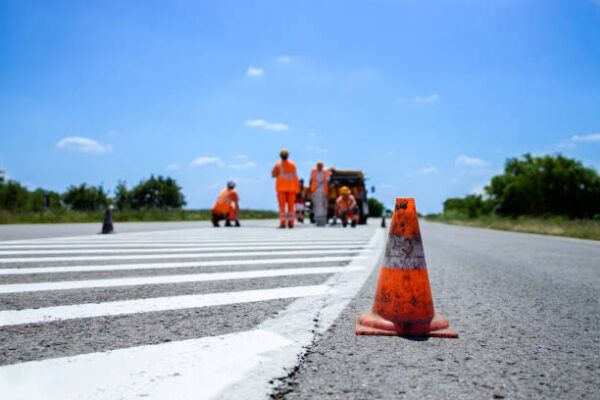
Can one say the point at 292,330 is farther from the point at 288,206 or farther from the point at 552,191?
the point at 552,191

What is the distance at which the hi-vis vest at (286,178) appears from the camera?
13.7m

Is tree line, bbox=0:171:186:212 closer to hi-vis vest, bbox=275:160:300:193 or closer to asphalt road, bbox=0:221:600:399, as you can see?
hi-vis vest, bbox=275:160:300:193

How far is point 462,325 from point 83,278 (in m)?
3.44

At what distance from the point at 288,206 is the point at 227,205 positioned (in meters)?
2.11

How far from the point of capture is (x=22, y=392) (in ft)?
5.51

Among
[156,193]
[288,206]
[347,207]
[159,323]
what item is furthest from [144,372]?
[156,193]

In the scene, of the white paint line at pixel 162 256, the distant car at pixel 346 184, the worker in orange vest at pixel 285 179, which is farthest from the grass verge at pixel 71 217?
the white paint line at pixel 162 256

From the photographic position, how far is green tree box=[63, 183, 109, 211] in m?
56.1

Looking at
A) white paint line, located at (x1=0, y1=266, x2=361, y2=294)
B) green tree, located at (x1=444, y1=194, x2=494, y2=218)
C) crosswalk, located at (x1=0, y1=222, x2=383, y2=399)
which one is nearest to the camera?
crosswalk, located at (x1=0, y1=222, x2=383, y2=399)

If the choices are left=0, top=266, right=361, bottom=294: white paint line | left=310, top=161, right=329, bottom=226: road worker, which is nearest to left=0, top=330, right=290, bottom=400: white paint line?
left=0, top=266, right=361, bottom=294: white paint line

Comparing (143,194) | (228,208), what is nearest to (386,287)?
(228,208)

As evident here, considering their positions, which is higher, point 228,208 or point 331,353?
point 228,208

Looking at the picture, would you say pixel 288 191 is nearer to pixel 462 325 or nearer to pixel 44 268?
pixel 44 268

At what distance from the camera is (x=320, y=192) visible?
1662cm
